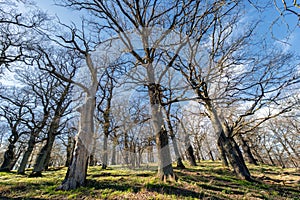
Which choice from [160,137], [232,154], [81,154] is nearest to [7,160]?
[81,154]

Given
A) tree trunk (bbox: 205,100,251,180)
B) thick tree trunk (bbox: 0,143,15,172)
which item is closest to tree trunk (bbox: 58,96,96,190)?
tree trunk (bbox: 205,100,251,180)

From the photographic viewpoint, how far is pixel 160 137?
6.55 meters

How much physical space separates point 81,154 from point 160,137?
3154 millimetres

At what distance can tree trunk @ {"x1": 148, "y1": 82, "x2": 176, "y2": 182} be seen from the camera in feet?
19.8

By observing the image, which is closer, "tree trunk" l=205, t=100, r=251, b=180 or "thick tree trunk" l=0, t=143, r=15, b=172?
"tree trunk" l=205, t=100, r=251, b=180

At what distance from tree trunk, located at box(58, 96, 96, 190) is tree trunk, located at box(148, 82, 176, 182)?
2.79 meters

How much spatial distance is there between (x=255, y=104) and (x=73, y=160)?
7563mm

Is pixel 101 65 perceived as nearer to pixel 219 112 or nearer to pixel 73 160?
pixel 73 160

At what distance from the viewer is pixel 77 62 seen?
37.7 ft

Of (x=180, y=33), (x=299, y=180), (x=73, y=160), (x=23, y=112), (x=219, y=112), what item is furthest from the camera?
(x=23, y=112)

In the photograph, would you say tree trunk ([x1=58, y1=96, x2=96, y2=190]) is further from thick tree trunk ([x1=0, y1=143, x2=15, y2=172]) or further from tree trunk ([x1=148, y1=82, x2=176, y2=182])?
thick tree trunk ([x1=0, y1=143, x2=15, y2=172])

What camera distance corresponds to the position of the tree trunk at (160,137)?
6.04 m

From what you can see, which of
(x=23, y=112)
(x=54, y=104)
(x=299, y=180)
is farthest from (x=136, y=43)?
(x=23, y=112)

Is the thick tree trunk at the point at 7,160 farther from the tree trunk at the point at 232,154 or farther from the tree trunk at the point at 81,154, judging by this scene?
the tree trunk at the point at 232,154
